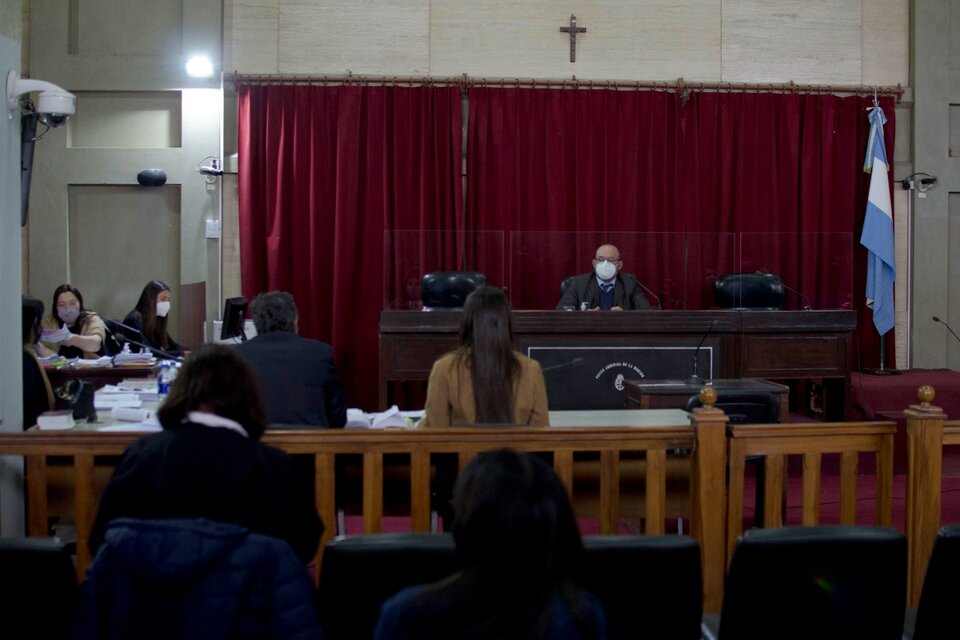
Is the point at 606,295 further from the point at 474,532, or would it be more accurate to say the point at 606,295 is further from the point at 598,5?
the point at 474,532

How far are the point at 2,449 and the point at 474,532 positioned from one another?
1.90 meters

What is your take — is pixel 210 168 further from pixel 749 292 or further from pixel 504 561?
pixel 504 561

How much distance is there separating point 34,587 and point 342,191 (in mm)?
6209

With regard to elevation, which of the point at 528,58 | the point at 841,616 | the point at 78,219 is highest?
the point at 528,58

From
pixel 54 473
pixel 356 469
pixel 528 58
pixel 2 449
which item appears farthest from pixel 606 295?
pixel 2 449

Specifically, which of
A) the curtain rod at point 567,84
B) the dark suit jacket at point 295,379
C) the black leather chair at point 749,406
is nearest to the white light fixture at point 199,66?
the curtain rod at point 567,84

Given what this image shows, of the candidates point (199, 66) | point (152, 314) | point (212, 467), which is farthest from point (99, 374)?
point (212, 467)

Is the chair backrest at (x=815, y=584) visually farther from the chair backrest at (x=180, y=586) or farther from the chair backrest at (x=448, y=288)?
the chair backrest at (x=448, y=288)

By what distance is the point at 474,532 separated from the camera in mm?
1729

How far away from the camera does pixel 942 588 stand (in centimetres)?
240

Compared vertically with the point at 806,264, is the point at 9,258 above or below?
below

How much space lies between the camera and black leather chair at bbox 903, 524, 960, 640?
2393 mm

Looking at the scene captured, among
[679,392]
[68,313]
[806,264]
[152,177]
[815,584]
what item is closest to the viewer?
[815,584]

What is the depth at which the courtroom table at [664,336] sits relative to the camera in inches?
275
